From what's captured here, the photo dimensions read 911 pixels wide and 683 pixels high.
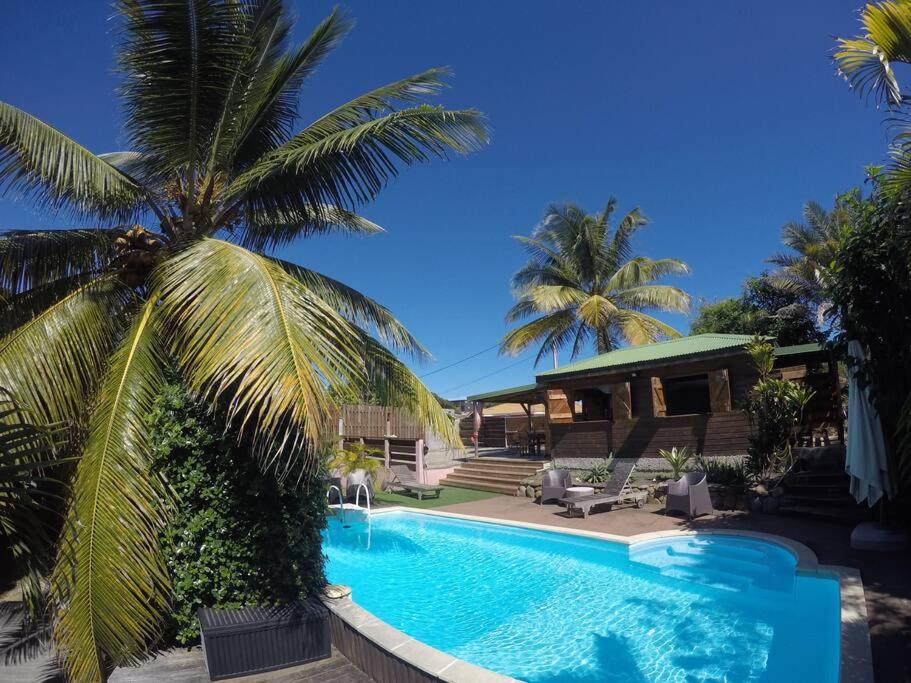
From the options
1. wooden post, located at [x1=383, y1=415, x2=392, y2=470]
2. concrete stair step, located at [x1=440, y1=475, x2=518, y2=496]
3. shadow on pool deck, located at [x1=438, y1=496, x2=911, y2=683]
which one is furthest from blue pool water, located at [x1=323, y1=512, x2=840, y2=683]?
wooden post, located at [x1=383, y1=415, x2=392, y2=470]

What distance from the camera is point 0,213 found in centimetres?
679

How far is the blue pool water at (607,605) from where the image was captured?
539 cm

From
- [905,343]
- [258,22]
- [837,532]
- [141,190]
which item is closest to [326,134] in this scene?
[258,22]

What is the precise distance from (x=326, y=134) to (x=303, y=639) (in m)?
5.40

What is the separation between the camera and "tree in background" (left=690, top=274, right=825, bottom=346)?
25219 millimetres

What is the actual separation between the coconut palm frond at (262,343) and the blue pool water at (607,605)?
3.99 metres

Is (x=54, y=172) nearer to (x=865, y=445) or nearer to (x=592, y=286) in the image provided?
(x=865, y=445)

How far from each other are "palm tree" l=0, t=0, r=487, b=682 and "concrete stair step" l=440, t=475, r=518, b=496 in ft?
34.1

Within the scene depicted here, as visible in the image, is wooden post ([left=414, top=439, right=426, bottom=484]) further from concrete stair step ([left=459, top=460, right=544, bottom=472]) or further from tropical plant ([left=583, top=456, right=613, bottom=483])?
tropical plant ([left=583, top=456, right=613, bottom=483])

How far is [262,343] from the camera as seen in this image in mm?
3494

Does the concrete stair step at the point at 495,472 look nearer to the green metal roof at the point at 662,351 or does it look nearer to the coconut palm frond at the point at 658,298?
the green metal roof at the point at 662,351

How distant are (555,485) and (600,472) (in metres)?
1.94

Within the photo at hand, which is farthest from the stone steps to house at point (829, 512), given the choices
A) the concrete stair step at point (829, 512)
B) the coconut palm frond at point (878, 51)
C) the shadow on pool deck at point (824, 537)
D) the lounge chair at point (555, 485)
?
the coconut palm frond at point (878, 51)

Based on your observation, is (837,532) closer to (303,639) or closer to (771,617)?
(771,617)
